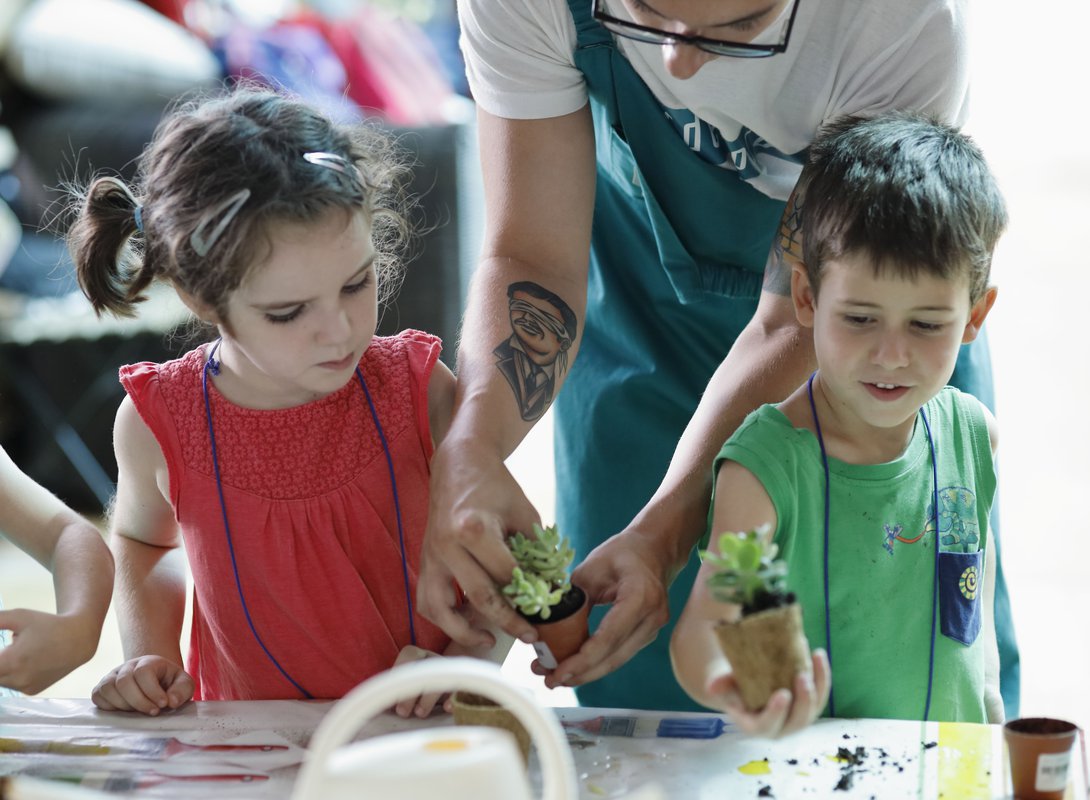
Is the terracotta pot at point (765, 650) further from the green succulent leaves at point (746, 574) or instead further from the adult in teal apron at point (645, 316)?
the adult in teal apron at point (645, 316)

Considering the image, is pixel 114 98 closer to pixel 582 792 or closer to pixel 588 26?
pixel 588 26

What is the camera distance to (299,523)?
1.92 m

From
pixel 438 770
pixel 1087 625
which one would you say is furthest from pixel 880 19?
pixel 1087 625

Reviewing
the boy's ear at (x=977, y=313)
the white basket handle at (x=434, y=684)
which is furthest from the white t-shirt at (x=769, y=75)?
the white basket handle at (x=434, y=684)

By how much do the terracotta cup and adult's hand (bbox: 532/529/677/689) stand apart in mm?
464

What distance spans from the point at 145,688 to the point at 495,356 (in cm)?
66

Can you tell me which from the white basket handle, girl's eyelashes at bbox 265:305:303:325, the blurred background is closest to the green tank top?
girl's eyelashes at bbox 265:305:303:325

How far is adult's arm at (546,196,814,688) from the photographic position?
1.65 m

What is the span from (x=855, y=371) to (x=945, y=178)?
0.27 metres

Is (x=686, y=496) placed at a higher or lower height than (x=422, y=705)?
higher

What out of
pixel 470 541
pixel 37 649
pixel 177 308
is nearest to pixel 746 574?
pixel 470 541

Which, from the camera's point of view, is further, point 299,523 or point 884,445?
Answer: point 299,523

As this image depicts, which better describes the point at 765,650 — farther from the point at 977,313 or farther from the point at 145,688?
the point at 145,688

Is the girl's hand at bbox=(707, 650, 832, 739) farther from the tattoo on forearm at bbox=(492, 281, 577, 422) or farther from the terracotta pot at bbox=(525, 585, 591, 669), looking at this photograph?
the tattoo on forearm at bbox=(492, 281, 577, 422)
